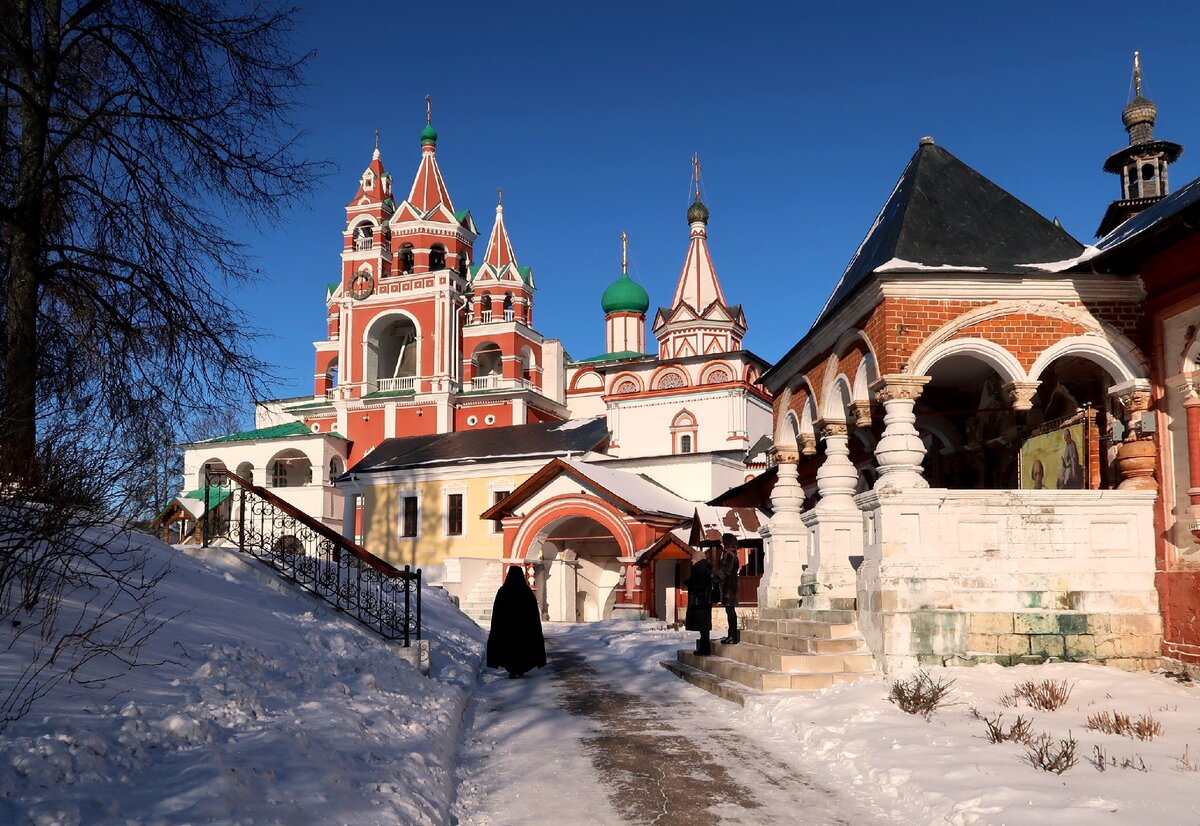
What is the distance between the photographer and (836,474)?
1338 centimetres

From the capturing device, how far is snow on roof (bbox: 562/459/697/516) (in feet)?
101

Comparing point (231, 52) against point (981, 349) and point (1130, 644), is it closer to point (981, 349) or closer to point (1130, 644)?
point (981, 349)

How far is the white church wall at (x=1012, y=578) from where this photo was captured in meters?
10.1

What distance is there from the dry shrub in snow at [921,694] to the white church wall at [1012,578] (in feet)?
3.05

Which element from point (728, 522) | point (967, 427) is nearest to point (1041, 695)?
point (967, 427)

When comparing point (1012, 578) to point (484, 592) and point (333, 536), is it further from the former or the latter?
point (484, 592)

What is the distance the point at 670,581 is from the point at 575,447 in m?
10.4

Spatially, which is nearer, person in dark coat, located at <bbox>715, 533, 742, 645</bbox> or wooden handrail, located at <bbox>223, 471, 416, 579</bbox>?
wooden handrail, located at <bbox>223, 471, 416, 579</bbox>

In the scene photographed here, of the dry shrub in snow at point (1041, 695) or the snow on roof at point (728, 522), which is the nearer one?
the dry shrub in snow at point (1041, 695)

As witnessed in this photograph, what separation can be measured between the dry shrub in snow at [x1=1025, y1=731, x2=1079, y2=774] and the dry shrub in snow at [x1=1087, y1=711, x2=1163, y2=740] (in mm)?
830

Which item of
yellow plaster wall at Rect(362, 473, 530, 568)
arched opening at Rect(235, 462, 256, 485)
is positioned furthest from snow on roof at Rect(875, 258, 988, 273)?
arched opening at Rect(235, 462, 256, 485)

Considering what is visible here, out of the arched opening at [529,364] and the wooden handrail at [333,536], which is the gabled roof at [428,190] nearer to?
the arched opening at [529,364]

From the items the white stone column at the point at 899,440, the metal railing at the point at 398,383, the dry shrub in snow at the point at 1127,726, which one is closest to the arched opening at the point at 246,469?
the metal railing at the point at 398,383

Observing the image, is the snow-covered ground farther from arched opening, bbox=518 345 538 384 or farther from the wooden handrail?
arched opening, bbox=518 345 538 384
